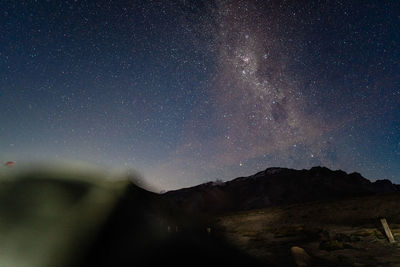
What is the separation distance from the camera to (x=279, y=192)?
180 metres

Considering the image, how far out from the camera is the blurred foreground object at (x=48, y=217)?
1079 centimetres

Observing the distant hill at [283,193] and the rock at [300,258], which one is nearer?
the rock at [300,258]

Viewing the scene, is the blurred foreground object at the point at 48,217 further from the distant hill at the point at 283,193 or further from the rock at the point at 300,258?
the distant hill at the point at 283,193

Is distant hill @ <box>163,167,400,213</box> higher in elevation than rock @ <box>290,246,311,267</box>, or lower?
higher

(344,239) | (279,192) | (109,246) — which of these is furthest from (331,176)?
(109,246)

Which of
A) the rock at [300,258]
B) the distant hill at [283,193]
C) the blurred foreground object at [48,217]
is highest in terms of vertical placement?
the distant hill at [283,193]

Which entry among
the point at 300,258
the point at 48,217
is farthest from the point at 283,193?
the point at 48,217

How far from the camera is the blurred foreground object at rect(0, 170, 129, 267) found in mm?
10789

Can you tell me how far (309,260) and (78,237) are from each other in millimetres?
13765

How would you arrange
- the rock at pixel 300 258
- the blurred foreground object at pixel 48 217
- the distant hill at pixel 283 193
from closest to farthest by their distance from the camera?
the blurred foreground object at pixel 48 217 → the rock at pixel 300 258 → the distant hill at pixel 283 193

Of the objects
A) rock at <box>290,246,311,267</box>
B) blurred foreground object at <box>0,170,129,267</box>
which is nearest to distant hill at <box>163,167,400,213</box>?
blurred foreground object at <box>0,170,129,267</box>

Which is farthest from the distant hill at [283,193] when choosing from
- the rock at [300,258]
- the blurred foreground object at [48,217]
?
the rock at [300,258]

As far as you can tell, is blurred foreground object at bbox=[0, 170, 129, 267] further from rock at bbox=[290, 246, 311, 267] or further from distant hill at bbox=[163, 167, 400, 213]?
distant hill at bbox=[163, 167, 400, 213]

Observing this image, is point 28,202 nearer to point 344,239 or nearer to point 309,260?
point 309,260
